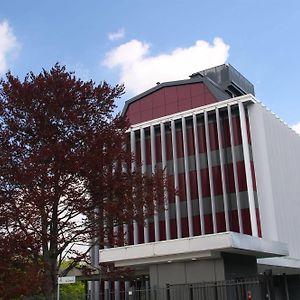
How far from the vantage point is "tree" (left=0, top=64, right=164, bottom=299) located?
16.5m

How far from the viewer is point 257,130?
34.8m

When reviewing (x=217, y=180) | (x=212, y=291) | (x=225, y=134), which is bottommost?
(x=212, y=291)

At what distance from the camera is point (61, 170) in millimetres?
16734

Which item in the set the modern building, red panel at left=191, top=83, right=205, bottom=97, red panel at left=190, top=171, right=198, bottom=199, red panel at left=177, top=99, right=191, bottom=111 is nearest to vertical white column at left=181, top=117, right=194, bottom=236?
the modern building

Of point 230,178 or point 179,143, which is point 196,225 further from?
point 179,143

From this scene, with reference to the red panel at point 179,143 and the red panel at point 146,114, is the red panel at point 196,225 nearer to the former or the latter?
the red panel at point 179,143

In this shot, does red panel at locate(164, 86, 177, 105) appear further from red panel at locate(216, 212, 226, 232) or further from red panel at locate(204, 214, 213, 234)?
red panel at locate(216, 212, 226, 232)

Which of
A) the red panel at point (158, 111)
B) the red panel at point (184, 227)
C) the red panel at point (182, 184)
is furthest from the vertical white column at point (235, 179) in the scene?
the red panel at point (158, 111)

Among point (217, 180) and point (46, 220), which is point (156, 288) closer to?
point (46, 220)

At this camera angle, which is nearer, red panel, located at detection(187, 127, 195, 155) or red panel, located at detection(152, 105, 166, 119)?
red panel, located at detection(187, 127, 195, 155)

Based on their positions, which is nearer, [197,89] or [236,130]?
[236,130]

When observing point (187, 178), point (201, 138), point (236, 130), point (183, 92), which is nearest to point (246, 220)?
point (187, 178)

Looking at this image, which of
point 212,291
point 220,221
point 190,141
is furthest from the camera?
point 190,141

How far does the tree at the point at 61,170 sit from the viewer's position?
1650cm
